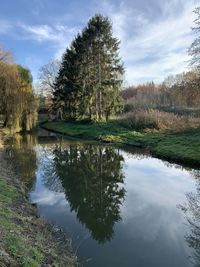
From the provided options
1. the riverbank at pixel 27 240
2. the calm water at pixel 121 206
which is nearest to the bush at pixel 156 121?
the calm water at pixel 121 206

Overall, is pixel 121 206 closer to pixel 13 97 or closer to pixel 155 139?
pixel 155 139

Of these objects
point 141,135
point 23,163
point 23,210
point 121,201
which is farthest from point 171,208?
point 141,135

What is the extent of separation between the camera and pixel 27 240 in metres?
6.06

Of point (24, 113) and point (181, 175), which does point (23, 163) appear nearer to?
point (181, 175)

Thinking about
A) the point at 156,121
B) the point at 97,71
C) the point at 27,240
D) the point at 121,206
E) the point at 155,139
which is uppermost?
the point at 97,71

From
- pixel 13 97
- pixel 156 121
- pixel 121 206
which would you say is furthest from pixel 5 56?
pixel 121 206

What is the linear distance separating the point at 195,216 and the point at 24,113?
30088 mm

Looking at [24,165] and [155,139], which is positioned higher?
[155,139]

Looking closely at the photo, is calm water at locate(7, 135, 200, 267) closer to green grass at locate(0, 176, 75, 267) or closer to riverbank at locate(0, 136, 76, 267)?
riverbank at locate(0, 136, 76, 267)

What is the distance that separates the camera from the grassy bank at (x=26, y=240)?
511cm

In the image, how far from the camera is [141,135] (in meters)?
26.9

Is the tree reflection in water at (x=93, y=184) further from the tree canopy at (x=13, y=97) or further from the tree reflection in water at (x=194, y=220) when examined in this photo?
the tree canopy at (x=13, y=97)

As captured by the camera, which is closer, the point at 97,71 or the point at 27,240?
the point at 27,240

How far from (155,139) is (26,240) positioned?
19421 millimetres
